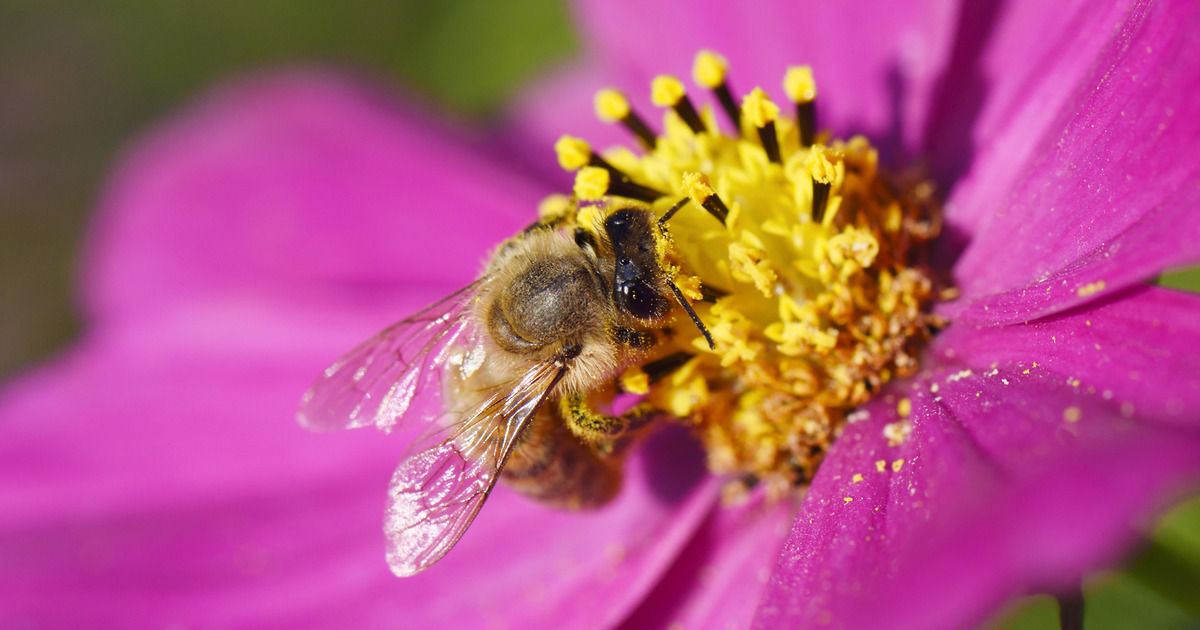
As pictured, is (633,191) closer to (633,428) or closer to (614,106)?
(614,106)

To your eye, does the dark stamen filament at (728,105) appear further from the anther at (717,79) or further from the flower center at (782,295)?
the flower center at (782,295)

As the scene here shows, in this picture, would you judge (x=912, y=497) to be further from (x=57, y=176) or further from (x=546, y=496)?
(x=57, y=176)

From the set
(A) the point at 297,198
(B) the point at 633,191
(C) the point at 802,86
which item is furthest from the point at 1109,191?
(A) the point at 297,198

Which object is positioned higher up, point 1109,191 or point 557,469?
point 557,469

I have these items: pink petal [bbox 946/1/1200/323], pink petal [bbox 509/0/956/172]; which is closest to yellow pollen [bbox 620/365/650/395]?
pink petal [bbox 946/1/1200/323]

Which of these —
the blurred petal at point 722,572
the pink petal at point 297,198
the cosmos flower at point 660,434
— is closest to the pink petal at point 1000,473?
the cosmos flower at point 660,434

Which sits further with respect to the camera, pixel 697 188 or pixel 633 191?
pixel 633 191
